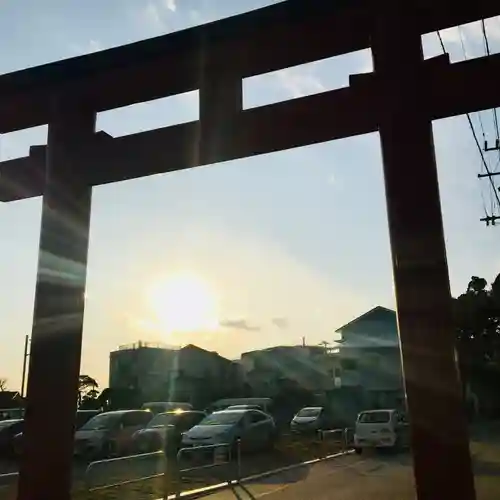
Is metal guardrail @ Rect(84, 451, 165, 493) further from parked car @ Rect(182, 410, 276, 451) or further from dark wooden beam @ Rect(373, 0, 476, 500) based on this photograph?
dark wooden beam @ Rect(373, 0, 476, 500)

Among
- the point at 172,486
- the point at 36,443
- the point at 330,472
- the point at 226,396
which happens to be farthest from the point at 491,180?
the point at 226,396

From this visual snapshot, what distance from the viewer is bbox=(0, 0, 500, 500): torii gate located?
3.84 metres

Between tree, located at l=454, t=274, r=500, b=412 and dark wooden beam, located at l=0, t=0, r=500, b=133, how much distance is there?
33.2 meters

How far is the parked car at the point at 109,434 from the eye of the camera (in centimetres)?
1836

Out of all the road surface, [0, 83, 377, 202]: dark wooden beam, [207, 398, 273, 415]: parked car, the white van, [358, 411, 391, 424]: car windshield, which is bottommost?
the road surface

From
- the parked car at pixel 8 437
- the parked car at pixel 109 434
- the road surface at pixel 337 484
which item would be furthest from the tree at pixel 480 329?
the parked car at pixel 8 437

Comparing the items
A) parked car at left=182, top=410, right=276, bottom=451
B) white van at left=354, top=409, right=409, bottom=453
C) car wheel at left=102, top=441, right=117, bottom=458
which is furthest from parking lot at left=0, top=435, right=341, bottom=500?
white van at left=354, top=409, right=409, bottom=453

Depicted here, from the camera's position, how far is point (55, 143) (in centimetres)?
564

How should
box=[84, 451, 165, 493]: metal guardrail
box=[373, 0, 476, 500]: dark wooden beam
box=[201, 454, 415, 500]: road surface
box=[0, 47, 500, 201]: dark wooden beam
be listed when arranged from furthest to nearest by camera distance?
box=[201, 454, 415, 500]: road surface → box=[84, 451, 165, 493]: metal guardrail → box=[0, 47, 500, 201]: dark wooden beam → box=[373, 0, 476, 500]: dark wooden beam

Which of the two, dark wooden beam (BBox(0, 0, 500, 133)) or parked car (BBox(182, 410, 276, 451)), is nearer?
dark wooden beam (BBox(0, 0, 500, 133))

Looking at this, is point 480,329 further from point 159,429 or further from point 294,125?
point 294,125

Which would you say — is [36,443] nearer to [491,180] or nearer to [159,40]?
[159,40]

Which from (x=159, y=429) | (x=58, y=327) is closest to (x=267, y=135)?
(x=58, y=327)

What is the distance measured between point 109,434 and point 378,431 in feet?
28.9
